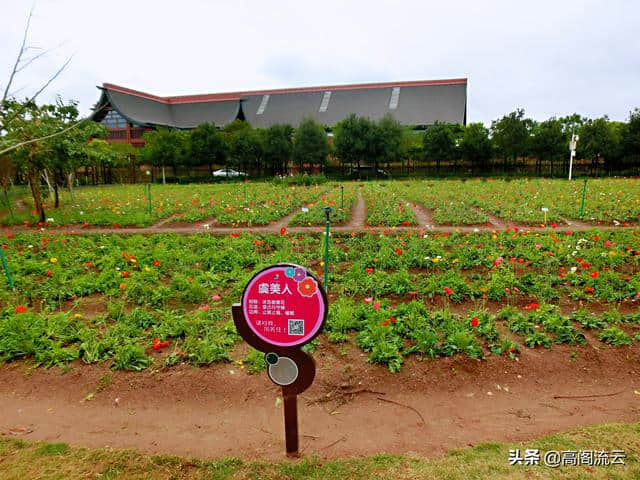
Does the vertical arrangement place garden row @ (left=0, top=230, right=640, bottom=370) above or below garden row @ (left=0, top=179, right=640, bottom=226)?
below

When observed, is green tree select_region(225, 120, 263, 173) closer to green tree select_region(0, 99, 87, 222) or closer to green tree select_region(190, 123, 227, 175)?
green tree select_region(190, 123, 227, 175)

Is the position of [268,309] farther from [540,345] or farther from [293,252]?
[293,252]

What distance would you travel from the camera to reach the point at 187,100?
155 ft

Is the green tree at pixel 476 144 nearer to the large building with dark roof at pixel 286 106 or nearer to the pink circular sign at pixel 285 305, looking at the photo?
the large building with dark roof at pixel 286 106

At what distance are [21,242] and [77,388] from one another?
239 inches

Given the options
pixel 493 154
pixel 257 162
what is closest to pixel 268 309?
pixel 493 154

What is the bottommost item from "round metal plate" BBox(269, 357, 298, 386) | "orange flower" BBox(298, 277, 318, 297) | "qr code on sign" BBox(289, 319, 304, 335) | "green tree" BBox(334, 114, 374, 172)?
"round metal plate" BBox(269, 357, 298, 386)

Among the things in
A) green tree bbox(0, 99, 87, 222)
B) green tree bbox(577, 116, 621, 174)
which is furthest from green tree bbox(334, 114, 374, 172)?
green tree bbox(0, 99, 87, 222)

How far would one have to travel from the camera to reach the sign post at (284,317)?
83.7 inches

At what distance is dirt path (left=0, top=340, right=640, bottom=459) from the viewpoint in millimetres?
2582

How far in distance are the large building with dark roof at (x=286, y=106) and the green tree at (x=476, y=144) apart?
11225 mm

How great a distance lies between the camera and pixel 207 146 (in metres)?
30.3

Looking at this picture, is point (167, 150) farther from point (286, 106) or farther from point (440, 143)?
point (440, 143)

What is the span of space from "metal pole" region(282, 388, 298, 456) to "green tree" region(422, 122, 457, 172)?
2936 cm
